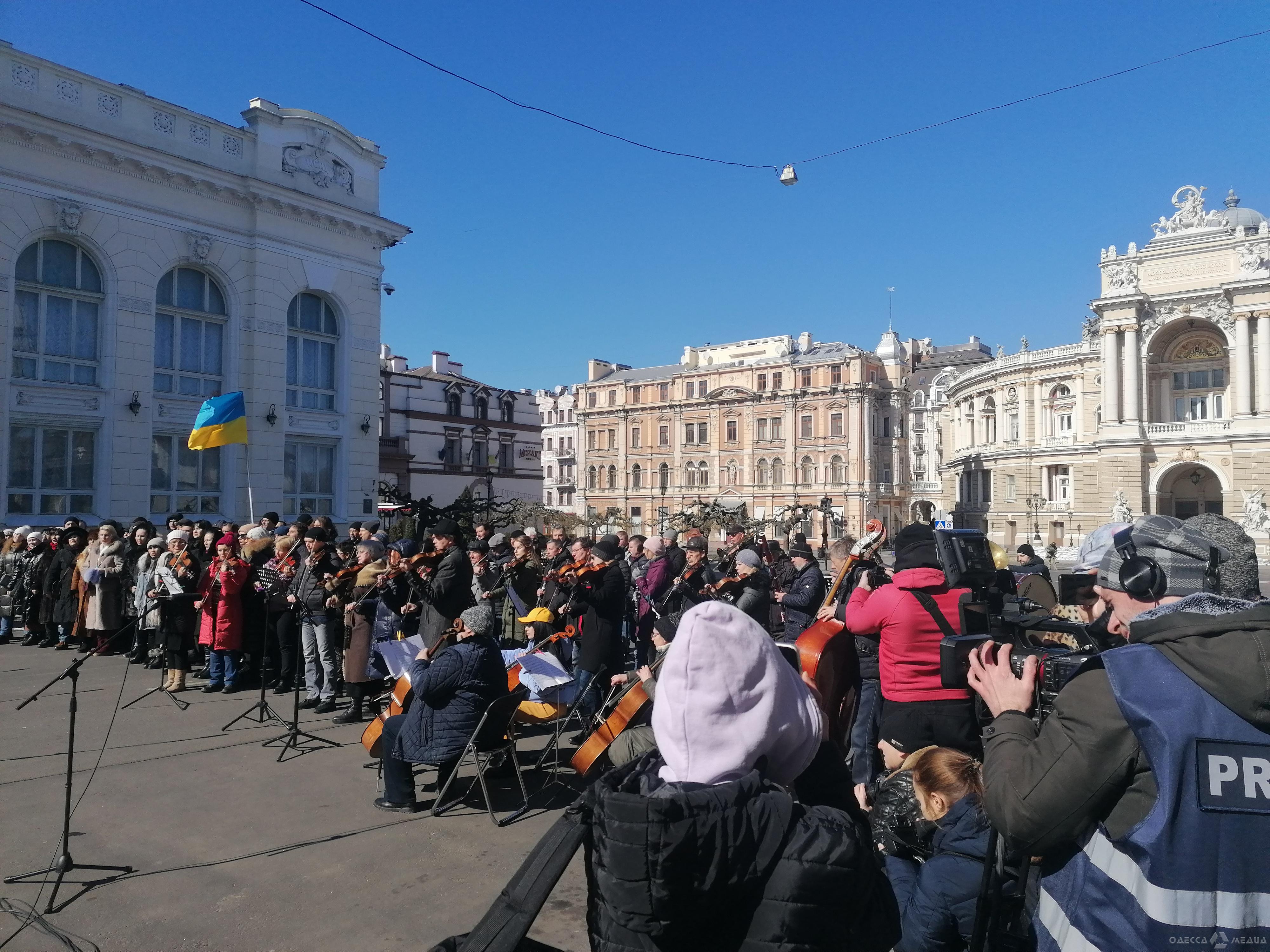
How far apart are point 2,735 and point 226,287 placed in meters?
15.9

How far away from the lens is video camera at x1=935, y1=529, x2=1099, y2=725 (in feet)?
8.43

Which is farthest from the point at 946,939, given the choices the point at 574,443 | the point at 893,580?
the point at 574,443

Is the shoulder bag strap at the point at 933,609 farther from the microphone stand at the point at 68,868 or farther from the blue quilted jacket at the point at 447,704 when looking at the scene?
the microphone stand at the point at 68,868

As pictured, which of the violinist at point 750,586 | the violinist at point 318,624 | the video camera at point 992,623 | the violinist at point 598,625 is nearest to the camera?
the video camera at point 992,623

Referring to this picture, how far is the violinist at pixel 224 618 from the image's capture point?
30.7 ft

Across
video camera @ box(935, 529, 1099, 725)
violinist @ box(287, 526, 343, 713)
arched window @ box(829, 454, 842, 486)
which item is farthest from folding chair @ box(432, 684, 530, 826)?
arched window @ box(829, 454, 842, 486)

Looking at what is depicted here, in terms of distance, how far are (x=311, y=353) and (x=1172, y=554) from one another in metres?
23.2

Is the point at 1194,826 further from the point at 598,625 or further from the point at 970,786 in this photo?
the point at 598,625

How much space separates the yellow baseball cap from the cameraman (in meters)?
6.74

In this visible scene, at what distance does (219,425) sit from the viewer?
52.6 ft

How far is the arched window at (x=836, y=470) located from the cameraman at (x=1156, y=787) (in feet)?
222

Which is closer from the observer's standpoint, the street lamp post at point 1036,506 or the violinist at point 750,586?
the violinist at point 750,586

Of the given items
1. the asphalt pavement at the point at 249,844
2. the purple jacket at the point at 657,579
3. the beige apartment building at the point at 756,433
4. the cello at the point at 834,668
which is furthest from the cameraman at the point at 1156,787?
the beige apartment building at the point at 756,433

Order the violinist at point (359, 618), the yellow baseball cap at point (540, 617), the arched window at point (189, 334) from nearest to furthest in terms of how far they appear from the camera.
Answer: the violinist at point (359, 618) → the yellow baseball cap at point (540, 617) → the arched window at point (189, 334)
